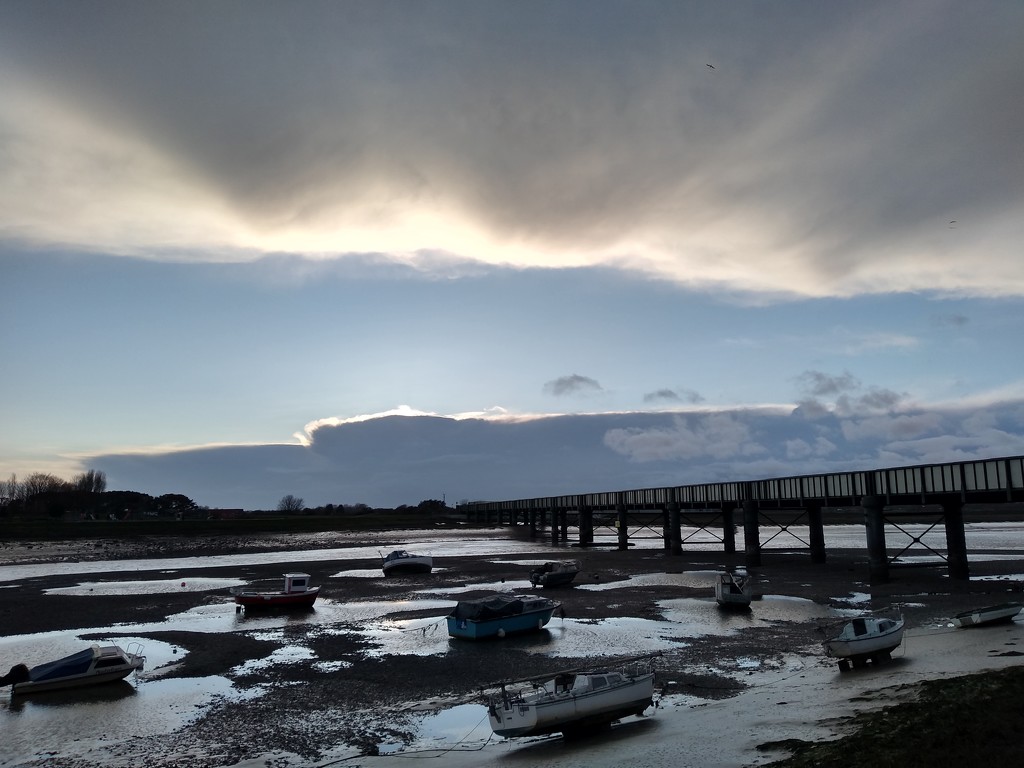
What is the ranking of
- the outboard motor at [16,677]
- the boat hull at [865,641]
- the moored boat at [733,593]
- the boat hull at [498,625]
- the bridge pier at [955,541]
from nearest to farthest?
the boat hull at [865,641] → the outboard motor at [16,677] → the boat hull at [498,625] → the moored boat at [733,593] → the bridge pier at [955,541]

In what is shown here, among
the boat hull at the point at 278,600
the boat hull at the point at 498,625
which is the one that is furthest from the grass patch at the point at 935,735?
the boat hull at the point at 278,600

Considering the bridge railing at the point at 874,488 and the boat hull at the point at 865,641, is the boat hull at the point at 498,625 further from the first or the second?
Result: the bridge railing at the point at 874,488

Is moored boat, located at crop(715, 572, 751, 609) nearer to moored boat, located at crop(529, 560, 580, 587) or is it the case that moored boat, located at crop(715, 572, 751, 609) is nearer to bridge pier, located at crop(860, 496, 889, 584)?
bridge pier, located at crop(860, 496, 889, 584)

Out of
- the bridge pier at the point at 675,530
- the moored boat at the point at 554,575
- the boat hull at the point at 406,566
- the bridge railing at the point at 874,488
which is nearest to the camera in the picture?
the bridge railing at the point at 874,488

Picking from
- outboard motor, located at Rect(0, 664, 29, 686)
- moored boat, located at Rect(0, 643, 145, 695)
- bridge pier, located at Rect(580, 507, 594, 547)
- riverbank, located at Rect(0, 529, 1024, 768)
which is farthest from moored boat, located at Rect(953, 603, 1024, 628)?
bridge pier, located at Rect(580, 507, 594, 547)

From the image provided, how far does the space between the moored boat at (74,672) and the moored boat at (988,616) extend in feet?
116

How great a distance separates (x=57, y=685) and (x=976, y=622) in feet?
125

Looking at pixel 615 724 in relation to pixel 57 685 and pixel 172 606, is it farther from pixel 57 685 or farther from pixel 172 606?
pixel 172 606

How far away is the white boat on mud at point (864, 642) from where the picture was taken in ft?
88.9

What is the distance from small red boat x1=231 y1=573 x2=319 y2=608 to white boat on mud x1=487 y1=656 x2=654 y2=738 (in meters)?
28.7

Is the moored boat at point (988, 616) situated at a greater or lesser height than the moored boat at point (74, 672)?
greater

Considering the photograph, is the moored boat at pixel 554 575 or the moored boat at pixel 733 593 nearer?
the moored boat at pixel 733 593

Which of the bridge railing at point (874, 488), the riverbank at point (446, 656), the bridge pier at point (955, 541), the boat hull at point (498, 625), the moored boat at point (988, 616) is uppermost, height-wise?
the bridge railing at point (874, 488)

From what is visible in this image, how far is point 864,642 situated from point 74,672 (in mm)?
29519
